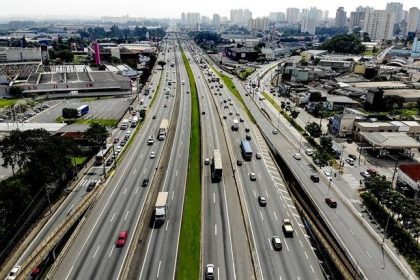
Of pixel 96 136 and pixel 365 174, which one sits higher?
pixel 96 136

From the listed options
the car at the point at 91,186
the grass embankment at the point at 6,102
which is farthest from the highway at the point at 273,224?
the grass embankment at the point at 6,102

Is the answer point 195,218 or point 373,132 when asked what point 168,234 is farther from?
point 373,132

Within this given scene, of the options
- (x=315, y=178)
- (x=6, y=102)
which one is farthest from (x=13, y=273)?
(x=6, y=102)

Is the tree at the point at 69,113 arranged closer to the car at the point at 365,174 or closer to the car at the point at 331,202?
the car at the point at 331,202

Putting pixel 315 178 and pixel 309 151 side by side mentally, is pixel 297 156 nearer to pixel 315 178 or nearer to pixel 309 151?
pixel 309 151

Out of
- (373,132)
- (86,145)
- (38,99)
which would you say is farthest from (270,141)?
(38,99)

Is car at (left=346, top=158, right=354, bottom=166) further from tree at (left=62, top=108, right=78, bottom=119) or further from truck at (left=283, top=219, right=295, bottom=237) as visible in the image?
tree at (left=62, top=108, right=78, bottom=119)
